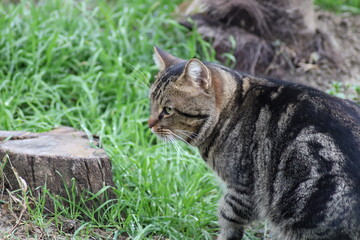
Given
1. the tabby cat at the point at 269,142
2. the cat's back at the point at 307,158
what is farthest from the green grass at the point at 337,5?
the cat's back at the point at 307,158

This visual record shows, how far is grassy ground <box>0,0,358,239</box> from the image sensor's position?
3793 millimetres

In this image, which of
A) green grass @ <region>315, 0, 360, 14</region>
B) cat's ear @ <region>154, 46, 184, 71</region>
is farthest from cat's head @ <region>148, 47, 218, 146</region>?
green grass @ <region>315, 0, 360, 14</region>

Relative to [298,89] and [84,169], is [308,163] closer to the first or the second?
[298,89]

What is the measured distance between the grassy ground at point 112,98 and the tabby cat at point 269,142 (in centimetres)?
30

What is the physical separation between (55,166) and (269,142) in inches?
54.8

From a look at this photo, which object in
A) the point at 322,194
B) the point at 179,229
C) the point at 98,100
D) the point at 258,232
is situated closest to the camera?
the point at 322,194

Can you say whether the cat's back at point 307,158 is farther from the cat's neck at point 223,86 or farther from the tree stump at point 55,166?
the tree stump at point 55,166

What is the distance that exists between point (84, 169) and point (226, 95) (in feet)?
3.47

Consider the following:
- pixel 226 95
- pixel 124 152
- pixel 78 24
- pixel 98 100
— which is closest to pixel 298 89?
pixel 226 95

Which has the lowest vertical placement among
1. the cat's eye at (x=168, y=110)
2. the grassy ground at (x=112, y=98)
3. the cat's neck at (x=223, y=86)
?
the grassy ground at (x=112, y=98)

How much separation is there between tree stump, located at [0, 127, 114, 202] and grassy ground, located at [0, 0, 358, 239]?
165 mm

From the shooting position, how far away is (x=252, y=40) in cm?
604

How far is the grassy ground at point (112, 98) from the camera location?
3.79 metres

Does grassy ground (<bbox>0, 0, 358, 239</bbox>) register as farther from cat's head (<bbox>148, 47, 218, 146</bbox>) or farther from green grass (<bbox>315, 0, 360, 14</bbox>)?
green grass (<bbox>315, 0, 360, 14</bbox>)
